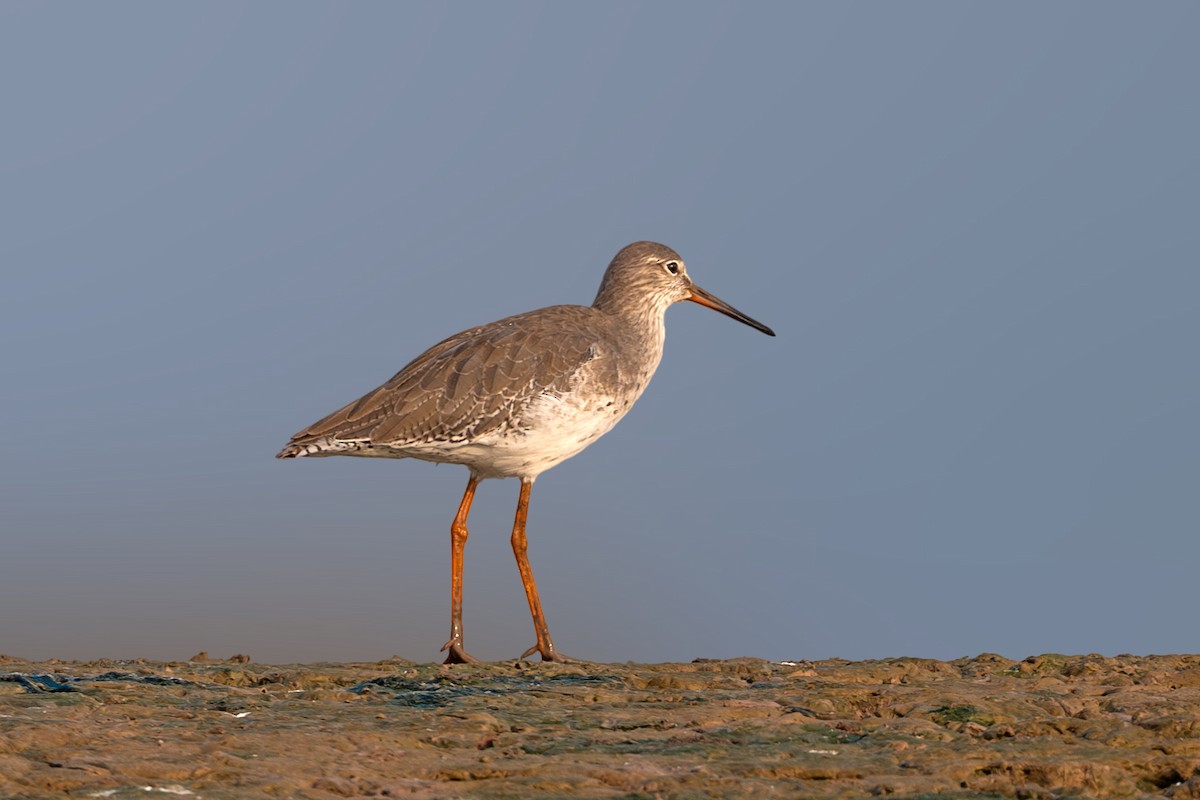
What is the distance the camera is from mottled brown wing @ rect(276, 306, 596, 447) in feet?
37.4

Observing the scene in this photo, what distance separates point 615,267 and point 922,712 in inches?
280

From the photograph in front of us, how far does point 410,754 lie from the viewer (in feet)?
19.7

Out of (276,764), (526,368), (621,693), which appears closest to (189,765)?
(276,764)

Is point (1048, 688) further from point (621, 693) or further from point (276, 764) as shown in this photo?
point (276, 764)

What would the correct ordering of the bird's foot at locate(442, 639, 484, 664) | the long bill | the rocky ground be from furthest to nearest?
1. the long bill
2. the bird's foot at locate(442, 639, 484, 664)
3. the rocky ground

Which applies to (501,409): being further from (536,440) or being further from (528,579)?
(528,579)

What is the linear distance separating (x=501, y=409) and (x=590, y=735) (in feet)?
16.8

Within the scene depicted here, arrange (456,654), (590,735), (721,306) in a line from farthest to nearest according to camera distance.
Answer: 1. (721,306)
2. (456,654)
3. (590,735)

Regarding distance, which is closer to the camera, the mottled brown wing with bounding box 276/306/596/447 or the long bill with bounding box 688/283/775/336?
the mottled brown wing with bounding box 276/306/596/447

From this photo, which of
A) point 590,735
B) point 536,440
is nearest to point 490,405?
point 536,440

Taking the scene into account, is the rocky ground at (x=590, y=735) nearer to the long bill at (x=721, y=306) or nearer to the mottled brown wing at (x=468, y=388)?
the mottled brown wing at (x=468, y=388)

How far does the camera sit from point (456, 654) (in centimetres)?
1110

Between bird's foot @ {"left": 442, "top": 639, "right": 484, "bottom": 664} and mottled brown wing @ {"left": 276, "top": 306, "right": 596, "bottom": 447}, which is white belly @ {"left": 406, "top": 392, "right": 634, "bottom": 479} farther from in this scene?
bird's foot @ {"left": 442, "top": 639, "right": 484, "bottom": 664}

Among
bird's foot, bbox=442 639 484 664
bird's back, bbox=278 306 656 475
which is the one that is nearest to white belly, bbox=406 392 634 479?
bird's back, bbox=278 306 656 475
